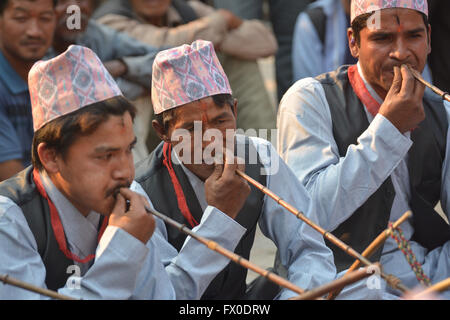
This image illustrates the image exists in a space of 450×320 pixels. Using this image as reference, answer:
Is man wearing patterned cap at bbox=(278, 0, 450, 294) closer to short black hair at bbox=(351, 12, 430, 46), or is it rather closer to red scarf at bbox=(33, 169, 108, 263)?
short black hair at bbox=(351, 12, 430, 46)

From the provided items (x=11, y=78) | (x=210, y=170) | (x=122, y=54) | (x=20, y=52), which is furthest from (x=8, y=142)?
(x=210, y=170)

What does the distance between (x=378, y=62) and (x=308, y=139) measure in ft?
1.34

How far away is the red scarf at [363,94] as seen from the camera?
3488 mm

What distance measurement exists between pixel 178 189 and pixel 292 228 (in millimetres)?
441

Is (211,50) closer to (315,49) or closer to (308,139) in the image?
(308,139)

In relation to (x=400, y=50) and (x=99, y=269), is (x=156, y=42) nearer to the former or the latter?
(x=400, y=50)

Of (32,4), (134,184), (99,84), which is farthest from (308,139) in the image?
(32,4)

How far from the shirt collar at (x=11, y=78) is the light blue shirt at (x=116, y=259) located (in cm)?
157

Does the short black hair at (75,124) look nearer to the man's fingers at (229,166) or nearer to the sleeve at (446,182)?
the man's fingers at (229,166)

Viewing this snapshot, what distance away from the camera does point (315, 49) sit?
5.51m

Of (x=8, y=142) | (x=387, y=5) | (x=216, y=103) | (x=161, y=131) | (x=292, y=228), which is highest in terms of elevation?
(x=387, y=5)

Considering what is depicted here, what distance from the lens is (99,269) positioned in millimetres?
2574

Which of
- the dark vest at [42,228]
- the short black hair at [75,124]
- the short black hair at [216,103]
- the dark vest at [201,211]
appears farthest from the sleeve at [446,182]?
the dark vest at [42,228]

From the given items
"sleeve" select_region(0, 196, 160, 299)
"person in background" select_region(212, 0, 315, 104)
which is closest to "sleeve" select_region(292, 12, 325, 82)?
"person in background" select_region(212, 0, 315, 104)
